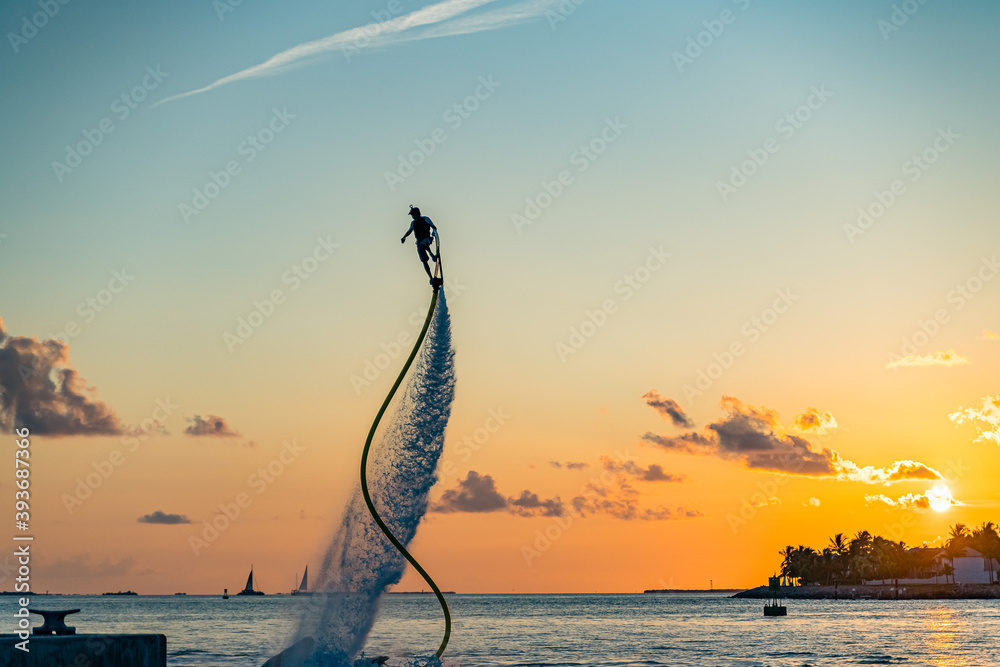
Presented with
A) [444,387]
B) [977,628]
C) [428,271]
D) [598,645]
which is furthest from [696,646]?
[428,271]

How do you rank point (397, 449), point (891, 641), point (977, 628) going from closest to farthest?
point (397, 449) → point (891, 641) → point (977, 628)

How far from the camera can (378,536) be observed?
115ft

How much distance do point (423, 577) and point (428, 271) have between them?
328 inches

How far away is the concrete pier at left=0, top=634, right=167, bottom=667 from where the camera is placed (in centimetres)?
1736

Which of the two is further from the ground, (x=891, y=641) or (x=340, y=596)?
(x=340, y=596)

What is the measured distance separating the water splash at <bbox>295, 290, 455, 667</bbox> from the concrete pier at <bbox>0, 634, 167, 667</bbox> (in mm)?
13728

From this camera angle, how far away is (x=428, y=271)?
2239 cm

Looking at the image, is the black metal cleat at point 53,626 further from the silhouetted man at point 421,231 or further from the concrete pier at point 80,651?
the silhouetted man at point 421,231

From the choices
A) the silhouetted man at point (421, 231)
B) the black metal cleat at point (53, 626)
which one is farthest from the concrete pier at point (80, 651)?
the silhouetted man at point (421, 231)

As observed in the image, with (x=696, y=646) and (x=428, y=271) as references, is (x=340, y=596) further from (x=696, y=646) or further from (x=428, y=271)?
(x=696, y=646)

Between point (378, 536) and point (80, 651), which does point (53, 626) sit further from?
point (378, 536)

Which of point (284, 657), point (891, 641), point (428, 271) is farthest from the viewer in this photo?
point (891, 641)

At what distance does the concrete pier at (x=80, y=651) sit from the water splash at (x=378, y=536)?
45.0 feet

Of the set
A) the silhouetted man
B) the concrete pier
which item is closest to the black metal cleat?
the concrete pier
